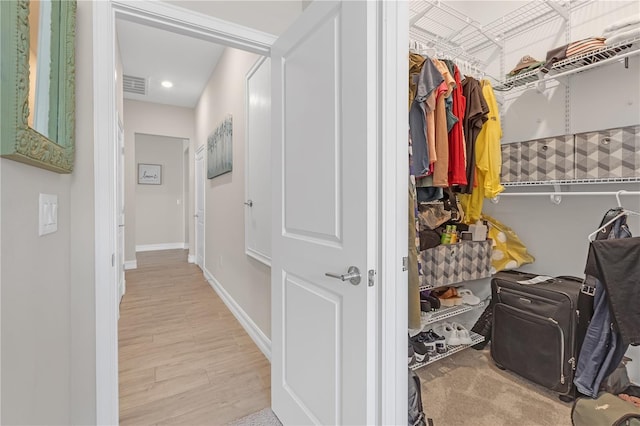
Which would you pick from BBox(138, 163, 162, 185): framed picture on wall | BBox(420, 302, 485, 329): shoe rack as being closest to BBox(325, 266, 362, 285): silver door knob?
BBox(420, 302, 485, 329): shoe rack

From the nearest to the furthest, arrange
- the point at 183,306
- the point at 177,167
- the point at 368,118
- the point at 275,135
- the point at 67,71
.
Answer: the point at 368,118, the point at 67,71, the point at 275,135, the point at 183,306, the point at 177,167

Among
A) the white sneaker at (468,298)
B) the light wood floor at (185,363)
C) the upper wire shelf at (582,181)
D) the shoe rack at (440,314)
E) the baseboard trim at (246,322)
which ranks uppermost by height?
the upper wire shelf at (582,181)

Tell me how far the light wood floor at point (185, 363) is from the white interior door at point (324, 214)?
42 cm

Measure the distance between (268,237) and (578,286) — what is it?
1970mm

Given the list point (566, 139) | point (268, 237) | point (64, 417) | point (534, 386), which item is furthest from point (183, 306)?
point (566, 139)

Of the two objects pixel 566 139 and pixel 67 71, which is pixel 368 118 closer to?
pixel 67 71

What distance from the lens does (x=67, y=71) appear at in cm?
113

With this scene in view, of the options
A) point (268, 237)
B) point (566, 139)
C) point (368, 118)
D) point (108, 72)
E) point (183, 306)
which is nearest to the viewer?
point (368, 118)

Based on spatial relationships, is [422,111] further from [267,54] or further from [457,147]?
[267,54]

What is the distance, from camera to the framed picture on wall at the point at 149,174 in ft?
23.1

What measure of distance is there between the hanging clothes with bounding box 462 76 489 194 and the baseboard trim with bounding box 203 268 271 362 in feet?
5.84

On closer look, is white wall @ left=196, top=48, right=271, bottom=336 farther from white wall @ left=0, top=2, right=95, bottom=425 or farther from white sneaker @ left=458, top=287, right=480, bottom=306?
white sneaker @ left=458, top=287, right=480, bottom=306

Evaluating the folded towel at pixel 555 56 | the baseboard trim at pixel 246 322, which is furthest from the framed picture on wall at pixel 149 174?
the folded towel at pixel 555 56

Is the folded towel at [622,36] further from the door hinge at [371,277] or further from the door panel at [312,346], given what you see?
the door panel at [312,346]
